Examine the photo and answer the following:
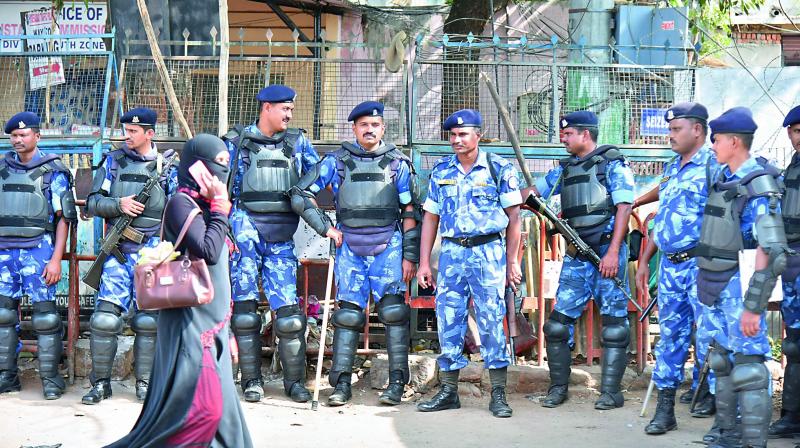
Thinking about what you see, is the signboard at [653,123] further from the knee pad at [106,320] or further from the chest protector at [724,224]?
the knee pad at [106,320]

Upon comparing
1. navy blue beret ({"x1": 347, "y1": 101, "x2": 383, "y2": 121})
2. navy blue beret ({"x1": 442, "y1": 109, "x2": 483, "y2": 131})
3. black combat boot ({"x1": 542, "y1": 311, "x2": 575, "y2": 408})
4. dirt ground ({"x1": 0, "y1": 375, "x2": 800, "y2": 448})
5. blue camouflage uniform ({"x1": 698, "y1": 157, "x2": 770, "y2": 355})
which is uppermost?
navy blue beret ({"x1": 347, "y1": 101, "x2": 383, "y2": 121})

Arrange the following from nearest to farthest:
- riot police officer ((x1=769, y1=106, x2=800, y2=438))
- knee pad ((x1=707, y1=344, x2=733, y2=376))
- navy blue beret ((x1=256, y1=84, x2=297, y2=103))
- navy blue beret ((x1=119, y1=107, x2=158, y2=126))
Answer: knee pad ((x1=707, y1=344, x2=733, y2=376)) < riot police officer ((x1=769, y1=106, x2=800, y2=438)) < navy blue beret ((x1=256, y1=84, x2=297, y2=103)) < navy blue beret ((x1=119, y1=107, x2=158, y2=126))

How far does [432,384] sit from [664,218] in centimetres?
253

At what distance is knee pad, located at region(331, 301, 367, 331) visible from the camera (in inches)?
322

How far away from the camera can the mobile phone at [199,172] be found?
5.41m

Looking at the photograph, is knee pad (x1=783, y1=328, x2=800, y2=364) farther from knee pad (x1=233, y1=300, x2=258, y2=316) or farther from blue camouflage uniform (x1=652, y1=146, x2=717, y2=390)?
knee pad (x1=233, y1=300, x2=258, y2=316)

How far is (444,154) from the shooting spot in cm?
917

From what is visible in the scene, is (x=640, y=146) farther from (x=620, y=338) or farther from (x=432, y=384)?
(x=432, y=384)

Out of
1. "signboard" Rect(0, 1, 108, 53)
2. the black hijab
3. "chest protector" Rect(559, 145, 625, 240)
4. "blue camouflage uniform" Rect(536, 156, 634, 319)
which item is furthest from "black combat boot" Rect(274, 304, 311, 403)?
"signboard" Rect(0, 1, 108, 53)

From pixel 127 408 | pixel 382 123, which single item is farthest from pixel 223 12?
pixel 127 408

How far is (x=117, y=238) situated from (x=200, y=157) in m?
3.06

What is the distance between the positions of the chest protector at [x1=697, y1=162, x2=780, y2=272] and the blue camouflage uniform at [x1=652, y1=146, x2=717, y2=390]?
370 millimetres

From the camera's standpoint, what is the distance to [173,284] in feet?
17.0

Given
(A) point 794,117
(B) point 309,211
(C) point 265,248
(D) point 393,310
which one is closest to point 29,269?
(C) point 265,248
